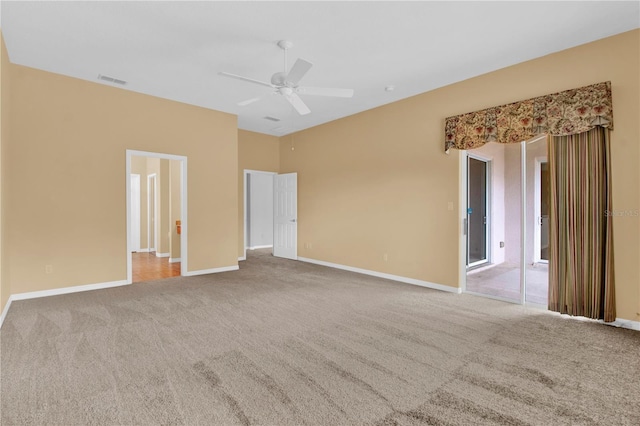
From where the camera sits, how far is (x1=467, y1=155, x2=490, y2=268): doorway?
5.00 metres

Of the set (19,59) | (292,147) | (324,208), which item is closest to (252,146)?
(292,147)

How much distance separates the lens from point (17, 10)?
305 centimetres

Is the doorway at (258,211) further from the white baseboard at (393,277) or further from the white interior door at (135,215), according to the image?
the white baseboard at (393,277)

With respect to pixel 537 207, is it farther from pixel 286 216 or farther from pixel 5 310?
pixel 5 310

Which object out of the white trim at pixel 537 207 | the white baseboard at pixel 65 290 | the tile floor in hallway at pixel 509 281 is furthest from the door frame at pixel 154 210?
the white trim at pixel 537 207

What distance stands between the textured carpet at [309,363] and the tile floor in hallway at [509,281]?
0.39m

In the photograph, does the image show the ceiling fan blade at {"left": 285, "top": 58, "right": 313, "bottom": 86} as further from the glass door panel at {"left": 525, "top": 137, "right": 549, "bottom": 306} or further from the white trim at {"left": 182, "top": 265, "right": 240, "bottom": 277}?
the white trim at {"left": 182, "top": 265, "right": 240, "bottom": 277}

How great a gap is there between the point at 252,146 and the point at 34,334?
18.5 ft

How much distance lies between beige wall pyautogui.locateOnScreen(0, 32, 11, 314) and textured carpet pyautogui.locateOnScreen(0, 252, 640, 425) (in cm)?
36

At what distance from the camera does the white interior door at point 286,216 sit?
7.84 meters

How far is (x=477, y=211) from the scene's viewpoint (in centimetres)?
513

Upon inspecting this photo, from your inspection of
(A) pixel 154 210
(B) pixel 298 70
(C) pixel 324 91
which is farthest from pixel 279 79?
(A) pixel 154 210

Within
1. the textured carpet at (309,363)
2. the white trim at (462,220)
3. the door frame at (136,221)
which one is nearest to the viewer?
the textured carpet at (309,363)

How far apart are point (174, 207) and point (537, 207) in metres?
7.16
